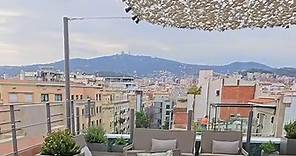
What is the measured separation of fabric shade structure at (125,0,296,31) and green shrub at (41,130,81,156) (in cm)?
166

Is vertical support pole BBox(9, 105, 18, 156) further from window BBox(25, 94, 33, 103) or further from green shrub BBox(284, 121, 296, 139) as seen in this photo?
green shrub BBox(284, 121, 296, 139)

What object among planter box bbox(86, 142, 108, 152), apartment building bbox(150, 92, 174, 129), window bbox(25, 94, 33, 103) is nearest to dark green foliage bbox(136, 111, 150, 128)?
apartment building bbox(150, 92, 174, 129)

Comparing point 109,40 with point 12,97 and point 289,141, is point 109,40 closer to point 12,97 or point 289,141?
point 12,97

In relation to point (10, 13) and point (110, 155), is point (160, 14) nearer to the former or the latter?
point (110, 155)

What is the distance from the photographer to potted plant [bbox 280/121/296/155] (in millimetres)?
5277

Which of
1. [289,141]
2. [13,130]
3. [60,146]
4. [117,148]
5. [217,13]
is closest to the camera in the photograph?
[217,13]

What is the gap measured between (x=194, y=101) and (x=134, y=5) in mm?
Answer: 3318

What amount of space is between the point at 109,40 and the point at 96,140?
2.53 metres

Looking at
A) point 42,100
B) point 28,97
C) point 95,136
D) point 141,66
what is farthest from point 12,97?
point 141,66

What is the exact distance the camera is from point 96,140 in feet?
18.5

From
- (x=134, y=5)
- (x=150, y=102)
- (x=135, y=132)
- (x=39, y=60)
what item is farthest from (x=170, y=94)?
(x=134, y=5)

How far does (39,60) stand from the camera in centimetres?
702

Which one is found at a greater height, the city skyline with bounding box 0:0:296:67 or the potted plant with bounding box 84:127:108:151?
the city skyline with bounding box 0:0:296:67

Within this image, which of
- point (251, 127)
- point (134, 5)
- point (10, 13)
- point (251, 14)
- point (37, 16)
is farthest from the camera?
point (37, 16)
